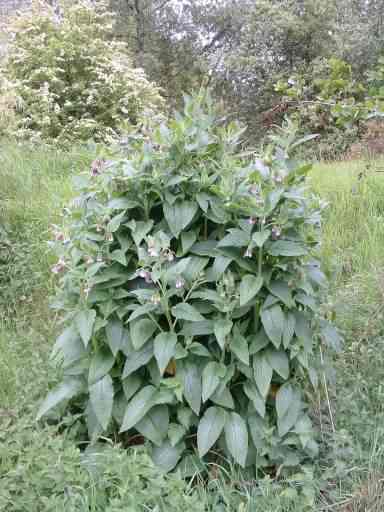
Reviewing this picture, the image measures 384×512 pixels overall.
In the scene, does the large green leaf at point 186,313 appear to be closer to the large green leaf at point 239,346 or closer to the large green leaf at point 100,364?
the large green leaf at point 239,346

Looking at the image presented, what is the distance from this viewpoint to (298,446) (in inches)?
79.4

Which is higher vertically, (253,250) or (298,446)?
(253,250)

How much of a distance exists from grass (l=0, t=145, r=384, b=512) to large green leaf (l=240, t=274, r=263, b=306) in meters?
0.63

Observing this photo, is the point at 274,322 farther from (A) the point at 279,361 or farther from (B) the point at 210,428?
(B) the point at 210,428

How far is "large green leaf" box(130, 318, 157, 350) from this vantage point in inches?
74.4

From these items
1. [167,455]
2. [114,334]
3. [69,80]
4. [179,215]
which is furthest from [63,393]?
[69,80]

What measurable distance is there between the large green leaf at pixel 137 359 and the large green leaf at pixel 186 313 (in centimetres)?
18

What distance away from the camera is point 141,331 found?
1.92 meters

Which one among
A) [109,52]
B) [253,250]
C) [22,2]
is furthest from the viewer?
[22,2]

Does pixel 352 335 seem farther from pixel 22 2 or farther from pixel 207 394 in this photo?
pixel 22 2

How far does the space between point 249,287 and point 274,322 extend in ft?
0.52

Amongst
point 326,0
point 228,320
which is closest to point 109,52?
point 326,0

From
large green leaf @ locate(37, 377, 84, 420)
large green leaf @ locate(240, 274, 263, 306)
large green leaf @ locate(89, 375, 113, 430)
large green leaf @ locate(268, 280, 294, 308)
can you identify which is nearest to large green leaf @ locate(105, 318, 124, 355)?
large green leaf @ locate(89, 375, 113, 430)

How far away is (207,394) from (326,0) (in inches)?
463
